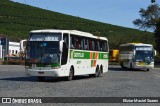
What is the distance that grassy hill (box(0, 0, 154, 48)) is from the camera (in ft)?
354

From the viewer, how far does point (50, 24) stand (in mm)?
124125

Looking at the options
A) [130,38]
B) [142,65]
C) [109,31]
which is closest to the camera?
[142,65]

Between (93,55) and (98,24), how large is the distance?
11333cm

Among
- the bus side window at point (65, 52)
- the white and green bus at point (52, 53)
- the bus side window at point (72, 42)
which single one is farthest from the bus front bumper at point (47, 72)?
the bus side window at point (72, 42)

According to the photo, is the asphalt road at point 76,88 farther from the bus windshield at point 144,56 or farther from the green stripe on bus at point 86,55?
the bus windshield at point 144,56

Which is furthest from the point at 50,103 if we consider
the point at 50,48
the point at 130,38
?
the point at 130,38

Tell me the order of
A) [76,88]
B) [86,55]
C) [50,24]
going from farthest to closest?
1. [50,24]
2. [86,55]
3. [76,88]

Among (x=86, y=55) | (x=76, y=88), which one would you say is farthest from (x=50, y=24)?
(x=76, y=88)

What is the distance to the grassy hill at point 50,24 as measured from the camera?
108 metres

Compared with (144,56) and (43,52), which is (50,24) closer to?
(144,56)

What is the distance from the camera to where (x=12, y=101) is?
13344 mm

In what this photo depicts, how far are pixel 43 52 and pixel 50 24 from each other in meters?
98.2

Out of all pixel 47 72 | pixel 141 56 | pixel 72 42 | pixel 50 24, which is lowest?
pixel 47 72

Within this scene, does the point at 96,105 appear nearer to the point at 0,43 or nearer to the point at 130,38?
the point at 0,43
